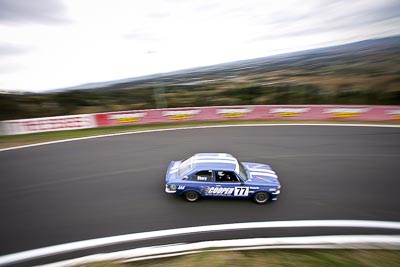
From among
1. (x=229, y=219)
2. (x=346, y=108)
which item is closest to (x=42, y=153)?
(x=229, y=219)

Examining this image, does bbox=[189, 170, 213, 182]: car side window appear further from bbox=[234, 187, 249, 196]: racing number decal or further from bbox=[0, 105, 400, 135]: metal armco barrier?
bbox=[0, 105, 400, 135]: metal armco barrier

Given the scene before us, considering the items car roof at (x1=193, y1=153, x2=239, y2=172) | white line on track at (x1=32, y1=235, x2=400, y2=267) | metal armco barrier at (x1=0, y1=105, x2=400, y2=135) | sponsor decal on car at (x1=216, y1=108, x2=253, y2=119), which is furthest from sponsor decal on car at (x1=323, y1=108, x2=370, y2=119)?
white line on track at (x1=32, y1=235, x2=400, y2=267)

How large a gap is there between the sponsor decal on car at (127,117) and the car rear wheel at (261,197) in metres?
12.6

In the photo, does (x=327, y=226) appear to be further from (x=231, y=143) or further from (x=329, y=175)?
(x=231, y=143)

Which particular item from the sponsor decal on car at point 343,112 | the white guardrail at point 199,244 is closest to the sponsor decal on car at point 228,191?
the white guardrail at point 199,244

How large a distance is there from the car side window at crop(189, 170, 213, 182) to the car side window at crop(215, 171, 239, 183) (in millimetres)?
210

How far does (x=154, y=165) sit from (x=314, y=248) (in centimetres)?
669

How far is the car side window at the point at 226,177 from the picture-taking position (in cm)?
722

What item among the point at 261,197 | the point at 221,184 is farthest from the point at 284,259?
the point at 221,184

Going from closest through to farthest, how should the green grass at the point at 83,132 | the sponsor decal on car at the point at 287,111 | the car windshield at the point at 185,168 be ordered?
the car windshield at the point at 185,168 → the green grass at the point at 83,132 → the sponsor decal on car at the point at 287,111

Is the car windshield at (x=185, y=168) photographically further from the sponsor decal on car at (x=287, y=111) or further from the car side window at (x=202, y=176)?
the sponsor decal on car at (x=287, y=111)

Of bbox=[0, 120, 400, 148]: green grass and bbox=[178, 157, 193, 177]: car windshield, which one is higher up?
bbox=[0, 120, 400, 148]: green grass

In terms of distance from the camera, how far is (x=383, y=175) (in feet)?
30.1

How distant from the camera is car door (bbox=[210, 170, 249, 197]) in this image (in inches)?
283
